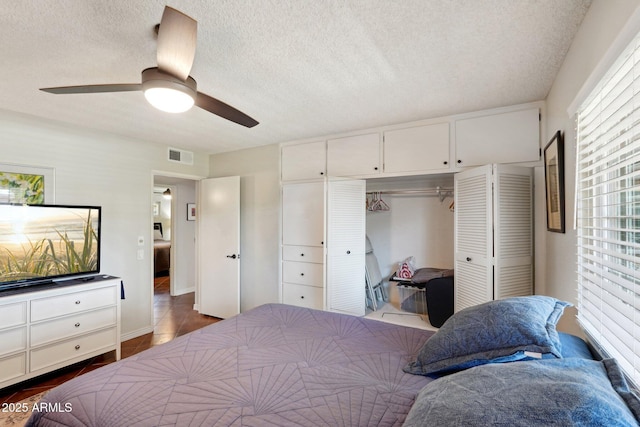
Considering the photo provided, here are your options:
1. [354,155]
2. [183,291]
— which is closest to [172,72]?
[354,155]

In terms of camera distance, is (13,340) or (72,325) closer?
(13,340)

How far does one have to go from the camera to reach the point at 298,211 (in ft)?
12.8

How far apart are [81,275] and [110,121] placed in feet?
5.06

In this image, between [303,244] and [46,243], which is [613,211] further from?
[46,243]

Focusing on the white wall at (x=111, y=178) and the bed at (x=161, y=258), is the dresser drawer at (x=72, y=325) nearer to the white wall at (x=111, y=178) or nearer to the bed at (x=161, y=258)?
the white wall at (x=111, y=178)

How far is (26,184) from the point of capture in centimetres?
292

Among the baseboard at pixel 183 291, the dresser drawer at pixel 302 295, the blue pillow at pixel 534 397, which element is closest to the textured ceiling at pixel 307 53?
the blue pillow at pixel 534 397

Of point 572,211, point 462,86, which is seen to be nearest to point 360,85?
point 462,86

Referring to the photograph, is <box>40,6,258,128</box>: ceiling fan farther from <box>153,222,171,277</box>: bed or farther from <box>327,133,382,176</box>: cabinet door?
<box>153,222,171,277</box>: bed

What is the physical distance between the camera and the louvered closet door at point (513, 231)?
2.57m

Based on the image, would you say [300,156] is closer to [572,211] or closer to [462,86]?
[462,86]

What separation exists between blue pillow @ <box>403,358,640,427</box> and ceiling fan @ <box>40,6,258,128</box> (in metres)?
1.66

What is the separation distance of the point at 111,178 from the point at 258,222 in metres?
1.76

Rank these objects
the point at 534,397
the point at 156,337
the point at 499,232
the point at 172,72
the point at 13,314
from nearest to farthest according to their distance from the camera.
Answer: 1. the point at 534,397
2. the point at 172,72
3. the point at 13,314
4. the point at 499,232
5. the point at 156,337
